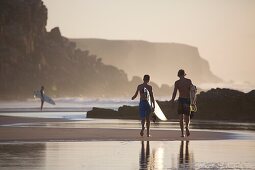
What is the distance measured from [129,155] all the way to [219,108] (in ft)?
93.5

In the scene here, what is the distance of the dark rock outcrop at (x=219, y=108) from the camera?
→ 43.0 metres

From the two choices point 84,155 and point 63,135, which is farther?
point 63,135

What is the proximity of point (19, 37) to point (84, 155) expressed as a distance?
183 meters

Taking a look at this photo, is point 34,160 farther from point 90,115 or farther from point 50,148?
point 90,115

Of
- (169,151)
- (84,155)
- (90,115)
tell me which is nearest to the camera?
(84,155)

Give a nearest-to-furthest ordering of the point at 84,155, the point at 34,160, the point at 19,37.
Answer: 1. the point at 34,160
2. the point at 84,155
3. the point at 19,37

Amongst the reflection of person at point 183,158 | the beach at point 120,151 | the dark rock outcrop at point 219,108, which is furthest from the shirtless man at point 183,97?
the dark rock outcrop at point 219,108

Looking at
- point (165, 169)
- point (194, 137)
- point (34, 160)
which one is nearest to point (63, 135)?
point (194, 137)

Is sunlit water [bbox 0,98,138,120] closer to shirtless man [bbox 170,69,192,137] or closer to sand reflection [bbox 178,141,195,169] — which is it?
shirtless man [bbox 170,69,192,137]

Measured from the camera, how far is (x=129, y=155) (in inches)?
642

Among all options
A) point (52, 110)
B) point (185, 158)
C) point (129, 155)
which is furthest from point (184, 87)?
point (52, 110)

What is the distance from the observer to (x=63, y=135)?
2277 centimetres

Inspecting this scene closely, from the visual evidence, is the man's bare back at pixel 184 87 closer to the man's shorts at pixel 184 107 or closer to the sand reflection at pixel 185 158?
the man's shorts at pixel 184 107

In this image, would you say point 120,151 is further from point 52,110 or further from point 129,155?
point 52,110
